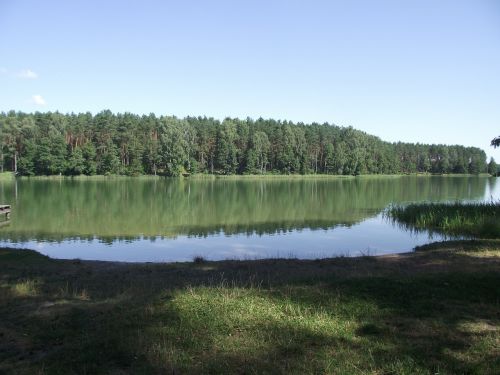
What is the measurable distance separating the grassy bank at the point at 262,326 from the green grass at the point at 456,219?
1306 centimetres

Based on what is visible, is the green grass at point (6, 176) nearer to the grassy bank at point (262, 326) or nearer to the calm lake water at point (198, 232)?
the calm lake water at point (198, 232)

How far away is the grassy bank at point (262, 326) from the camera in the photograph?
5035mm

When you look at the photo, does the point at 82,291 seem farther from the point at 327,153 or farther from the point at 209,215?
the point at 327,153

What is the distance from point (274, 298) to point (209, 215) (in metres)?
24.1

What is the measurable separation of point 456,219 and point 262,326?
2020cm

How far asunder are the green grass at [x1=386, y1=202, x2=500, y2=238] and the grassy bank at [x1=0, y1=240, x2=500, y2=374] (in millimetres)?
13061

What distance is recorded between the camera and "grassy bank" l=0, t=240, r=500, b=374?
5.04m

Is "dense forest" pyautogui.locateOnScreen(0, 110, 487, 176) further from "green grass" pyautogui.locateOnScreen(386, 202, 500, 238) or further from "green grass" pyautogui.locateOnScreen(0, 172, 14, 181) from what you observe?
"green grass" pyautogui.locateOnScreen(386, 202, 500, 238)

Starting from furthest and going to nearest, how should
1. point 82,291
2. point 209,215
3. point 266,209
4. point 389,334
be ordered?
point 266,209, point 209,215, point 82,291, point 389,334

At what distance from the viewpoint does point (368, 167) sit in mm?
130375

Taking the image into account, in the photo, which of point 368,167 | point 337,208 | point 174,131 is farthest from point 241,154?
point 337,208

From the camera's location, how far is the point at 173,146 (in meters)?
96.4

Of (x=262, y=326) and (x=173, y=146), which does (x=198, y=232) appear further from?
(x=173, y=146)

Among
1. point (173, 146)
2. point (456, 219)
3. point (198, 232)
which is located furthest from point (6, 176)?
point (456, 219)
